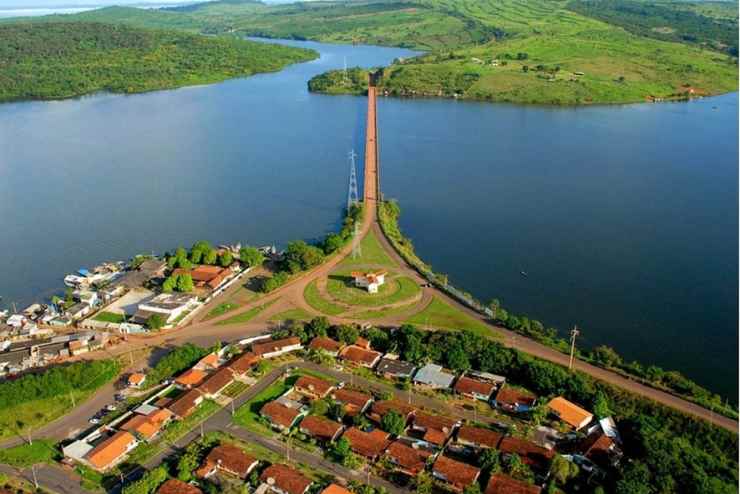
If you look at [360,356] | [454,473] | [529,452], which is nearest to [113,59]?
[360,356]

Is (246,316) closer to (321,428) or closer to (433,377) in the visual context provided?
(321,428)

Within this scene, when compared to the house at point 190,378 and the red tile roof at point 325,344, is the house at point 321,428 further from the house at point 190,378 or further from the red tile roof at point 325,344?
the house at point 190,378

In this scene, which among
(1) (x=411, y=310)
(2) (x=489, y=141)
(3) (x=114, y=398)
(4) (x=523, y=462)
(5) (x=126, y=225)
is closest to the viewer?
(4) (x=523, y=462)

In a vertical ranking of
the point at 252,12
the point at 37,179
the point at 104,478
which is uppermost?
the point at 252,12

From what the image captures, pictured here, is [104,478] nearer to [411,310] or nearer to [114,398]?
[114,398]

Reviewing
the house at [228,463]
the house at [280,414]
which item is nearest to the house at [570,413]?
the house at [280,414]

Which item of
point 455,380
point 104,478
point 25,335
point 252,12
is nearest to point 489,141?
point 455,380

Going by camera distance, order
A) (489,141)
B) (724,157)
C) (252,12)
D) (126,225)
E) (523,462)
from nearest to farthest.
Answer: (523,462) → (126,225) → (724,157) → (489,141) → (252,12)
